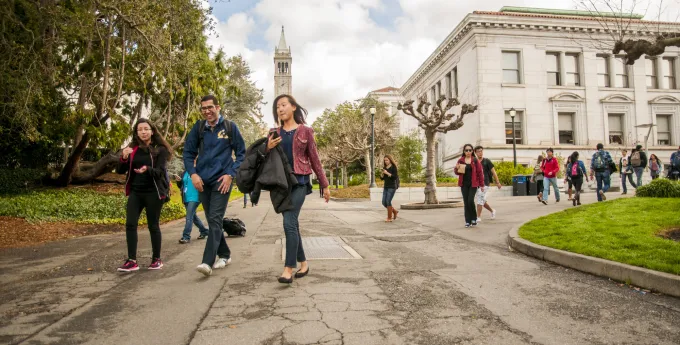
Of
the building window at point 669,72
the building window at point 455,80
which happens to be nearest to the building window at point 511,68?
the building window at point 455,80

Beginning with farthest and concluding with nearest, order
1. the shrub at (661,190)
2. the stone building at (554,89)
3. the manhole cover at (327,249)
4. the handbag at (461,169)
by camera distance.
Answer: the stone building at (554,89) < the shrub at (661,190) < the handbag at (461,169) < the manhole cover at (327,249)

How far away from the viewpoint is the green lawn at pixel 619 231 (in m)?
5.36

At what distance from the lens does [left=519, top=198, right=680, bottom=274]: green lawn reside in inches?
211

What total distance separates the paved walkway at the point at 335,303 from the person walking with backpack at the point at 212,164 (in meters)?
0.48

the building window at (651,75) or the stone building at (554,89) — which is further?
the building window at (651,75)

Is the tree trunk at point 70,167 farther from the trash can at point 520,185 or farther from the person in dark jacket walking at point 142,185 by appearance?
the trash can at point 520,185

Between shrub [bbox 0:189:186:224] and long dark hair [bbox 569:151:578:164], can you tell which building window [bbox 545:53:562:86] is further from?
shrub [bbox 0:189:186:224]

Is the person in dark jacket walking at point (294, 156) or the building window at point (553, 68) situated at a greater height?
the building window at point (553, 68)

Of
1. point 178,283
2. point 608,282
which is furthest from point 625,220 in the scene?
point 178,283

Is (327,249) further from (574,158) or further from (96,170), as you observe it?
(96,170)

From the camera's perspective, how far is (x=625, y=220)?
806 cm

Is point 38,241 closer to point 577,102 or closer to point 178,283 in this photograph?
point 178,283

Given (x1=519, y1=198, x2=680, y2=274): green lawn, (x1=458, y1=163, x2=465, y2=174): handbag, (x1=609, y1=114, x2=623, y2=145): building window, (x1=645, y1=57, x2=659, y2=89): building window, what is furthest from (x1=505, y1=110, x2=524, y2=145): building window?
(x1=458, y1=163, x2=465, y2=174): handbag

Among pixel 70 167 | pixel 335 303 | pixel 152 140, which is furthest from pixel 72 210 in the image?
pixel 335 303
